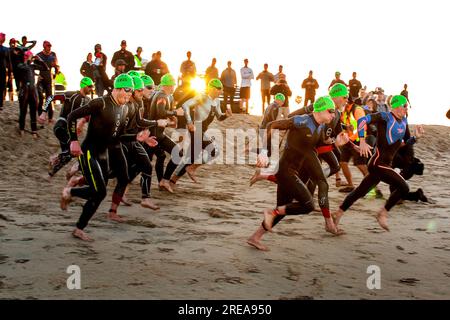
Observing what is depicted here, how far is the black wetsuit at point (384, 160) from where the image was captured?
7.68 metres

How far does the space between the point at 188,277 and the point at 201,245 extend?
1.27 metres

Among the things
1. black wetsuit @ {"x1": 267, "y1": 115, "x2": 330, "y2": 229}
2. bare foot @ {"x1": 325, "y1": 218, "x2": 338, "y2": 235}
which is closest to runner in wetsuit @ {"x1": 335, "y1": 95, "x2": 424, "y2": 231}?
bare foot @ {"x1": 325, "y1": 218, "x2": 338, "y2": 235}

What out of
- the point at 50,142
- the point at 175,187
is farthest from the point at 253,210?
the point at 50,142

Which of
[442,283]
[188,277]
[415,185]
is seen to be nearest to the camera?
[188,277]

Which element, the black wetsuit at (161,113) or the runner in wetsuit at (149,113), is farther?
the black wetsuit at (161,113)

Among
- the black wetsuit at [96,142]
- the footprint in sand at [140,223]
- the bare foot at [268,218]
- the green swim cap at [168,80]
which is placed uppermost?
the green swim cap at [168,80]

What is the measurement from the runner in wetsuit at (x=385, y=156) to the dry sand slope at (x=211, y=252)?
46 cm

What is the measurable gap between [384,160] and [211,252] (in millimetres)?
3102

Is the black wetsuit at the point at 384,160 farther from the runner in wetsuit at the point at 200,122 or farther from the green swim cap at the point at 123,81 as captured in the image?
the runner in wetsuit at the point at 200,122

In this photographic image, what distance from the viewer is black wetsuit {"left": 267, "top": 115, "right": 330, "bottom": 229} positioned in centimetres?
632

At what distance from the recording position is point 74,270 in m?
5.22

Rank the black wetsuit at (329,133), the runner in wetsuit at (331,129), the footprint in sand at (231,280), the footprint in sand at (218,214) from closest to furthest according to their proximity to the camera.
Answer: the footprint in sand at (231,280), the runner in wetsuit at (331,129), the black wetsuit at (329,133), the footprint in sand at (218,214)

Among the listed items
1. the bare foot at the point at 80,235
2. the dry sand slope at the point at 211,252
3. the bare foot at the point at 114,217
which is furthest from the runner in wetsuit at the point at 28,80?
the bare foot at the point at 80,235
